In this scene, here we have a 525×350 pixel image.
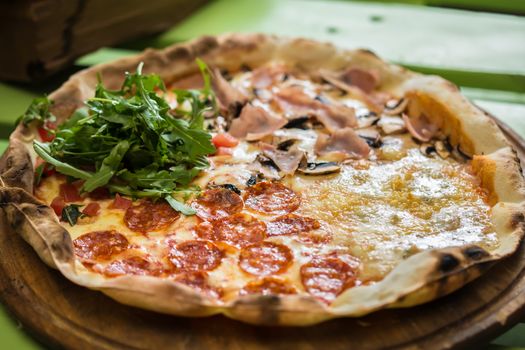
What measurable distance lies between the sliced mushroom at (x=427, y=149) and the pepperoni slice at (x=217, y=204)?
105cm

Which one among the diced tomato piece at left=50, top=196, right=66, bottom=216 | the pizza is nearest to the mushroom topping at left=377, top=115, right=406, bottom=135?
the pizza

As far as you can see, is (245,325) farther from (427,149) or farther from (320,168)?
(427,149)

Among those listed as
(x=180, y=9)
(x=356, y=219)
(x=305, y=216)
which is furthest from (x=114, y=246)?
(x=180, y=9)

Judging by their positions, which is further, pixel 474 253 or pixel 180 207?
pixel 180 207

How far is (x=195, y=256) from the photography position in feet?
8.98

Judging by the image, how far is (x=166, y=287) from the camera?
233cm

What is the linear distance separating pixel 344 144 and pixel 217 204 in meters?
0.83

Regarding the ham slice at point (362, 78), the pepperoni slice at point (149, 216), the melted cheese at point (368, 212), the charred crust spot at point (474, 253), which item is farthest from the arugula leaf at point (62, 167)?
the ham slice at point (362, 78)

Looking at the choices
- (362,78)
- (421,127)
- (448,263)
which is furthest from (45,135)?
(448,263)

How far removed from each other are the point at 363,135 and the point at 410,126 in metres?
0.27

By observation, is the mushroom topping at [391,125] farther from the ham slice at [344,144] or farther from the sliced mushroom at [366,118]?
the ham slice at [344,144]

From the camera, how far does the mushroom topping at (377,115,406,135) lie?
368 cm

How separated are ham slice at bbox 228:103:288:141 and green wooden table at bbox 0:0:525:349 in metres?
1.36

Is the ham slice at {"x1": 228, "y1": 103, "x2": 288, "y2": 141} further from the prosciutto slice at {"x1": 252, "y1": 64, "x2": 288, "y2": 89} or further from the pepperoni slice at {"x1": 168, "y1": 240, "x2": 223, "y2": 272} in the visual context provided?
the pepperoni slice at {"x1": 168, "y1": 240, "x2": 223, "y2": 272}
